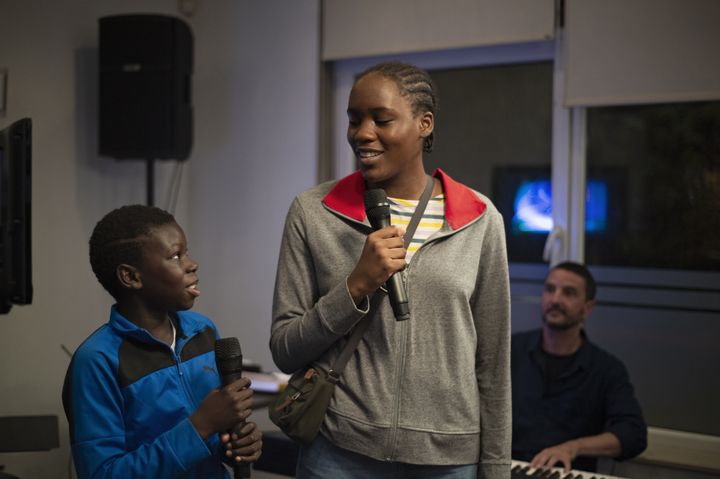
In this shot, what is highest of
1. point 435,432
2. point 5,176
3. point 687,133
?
point 687,133

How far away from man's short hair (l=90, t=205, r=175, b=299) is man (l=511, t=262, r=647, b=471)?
1.57 metres

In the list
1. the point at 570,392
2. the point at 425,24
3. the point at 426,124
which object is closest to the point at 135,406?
the point at 426,124

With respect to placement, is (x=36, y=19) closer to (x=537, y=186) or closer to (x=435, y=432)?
(x=537, y=186)

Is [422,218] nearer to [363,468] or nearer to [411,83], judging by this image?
[411,83]

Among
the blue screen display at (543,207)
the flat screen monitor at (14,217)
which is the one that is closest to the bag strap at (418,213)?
the flat screen monitor at (14,217)

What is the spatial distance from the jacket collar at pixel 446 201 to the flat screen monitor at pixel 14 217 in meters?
0.81

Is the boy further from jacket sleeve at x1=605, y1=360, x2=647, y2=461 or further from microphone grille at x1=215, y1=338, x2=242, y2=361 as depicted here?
jacket sleeve at x1=605, y1=360, x2=647, y2=461

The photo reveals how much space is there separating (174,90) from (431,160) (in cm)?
129

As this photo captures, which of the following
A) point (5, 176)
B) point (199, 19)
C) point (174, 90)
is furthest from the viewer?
point (199, 19)

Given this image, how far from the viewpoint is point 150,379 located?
1394 millimetres

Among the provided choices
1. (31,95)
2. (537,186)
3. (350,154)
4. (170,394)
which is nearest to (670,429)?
(537,186)

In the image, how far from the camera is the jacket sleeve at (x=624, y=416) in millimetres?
2607

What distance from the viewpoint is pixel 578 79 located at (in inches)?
129

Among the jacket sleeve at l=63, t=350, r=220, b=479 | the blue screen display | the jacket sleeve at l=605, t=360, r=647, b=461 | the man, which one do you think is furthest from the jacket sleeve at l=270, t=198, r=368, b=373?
the blue screen display
